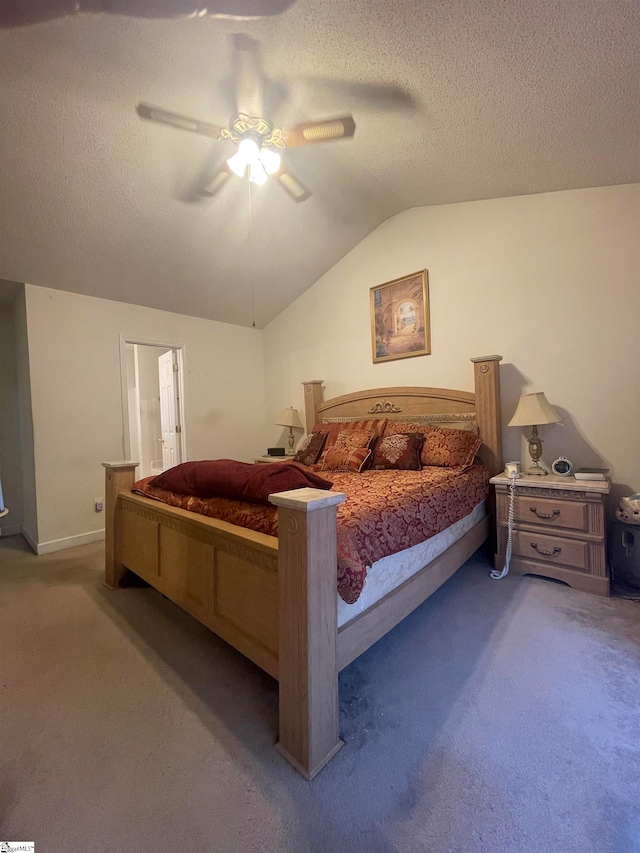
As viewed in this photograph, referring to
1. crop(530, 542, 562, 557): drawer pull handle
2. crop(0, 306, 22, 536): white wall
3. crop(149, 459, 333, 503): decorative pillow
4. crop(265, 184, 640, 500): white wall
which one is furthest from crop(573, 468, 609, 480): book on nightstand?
crop(0, 306, 22, 536): white wall

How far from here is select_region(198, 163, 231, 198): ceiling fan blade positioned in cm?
231

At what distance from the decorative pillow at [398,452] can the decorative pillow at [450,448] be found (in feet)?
0.24

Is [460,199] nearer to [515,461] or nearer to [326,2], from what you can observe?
[326,2]

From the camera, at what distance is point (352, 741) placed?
1225 mm

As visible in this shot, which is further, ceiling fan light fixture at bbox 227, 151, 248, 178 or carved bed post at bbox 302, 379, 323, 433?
carved bed post at bbox 302, 379, 323, 433

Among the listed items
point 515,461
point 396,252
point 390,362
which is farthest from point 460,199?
point 515,461

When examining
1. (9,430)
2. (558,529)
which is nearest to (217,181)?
(558,529)

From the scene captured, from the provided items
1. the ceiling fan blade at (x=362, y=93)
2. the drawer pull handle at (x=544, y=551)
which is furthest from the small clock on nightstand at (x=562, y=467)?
the ceiling fan blade at (x=362, y=93)

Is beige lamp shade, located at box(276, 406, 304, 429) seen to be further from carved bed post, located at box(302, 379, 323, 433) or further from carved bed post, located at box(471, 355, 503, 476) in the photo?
carved bed post, located at box(471, 355, 503, 476)

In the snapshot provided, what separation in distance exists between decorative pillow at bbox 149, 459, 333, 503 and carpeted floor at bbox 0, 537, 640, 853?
0.78 m

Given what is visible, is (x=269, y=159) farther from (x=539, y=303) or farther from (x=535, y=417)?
(x=535, y=417)

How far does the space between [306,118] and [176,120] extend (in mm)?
784

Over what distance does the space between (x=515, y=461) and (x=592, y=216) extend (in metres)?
1.87

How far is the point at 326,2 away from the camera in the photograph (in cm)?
144
